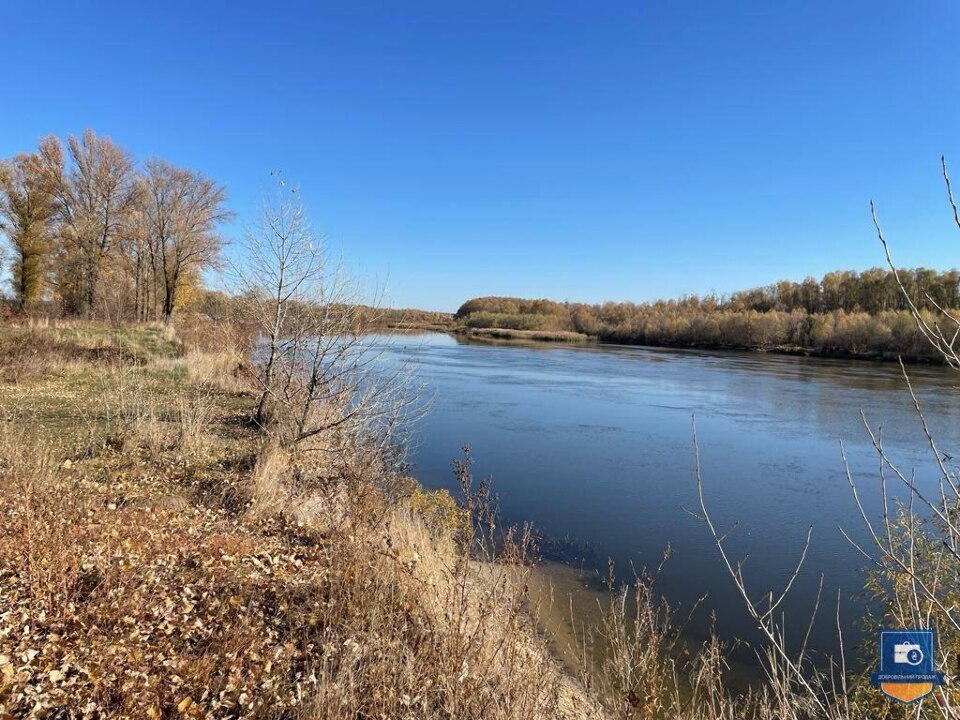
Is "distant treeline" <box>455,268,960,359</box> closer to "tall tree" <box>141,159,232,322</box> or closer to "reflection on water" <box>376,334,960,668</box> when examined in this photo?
"reflection on water" <box>376,334,960,668</box>

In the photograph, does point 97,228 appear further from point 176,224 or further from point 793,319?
point 793,319

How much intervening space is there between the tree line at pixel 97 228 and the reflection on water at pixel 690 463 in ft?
55.5

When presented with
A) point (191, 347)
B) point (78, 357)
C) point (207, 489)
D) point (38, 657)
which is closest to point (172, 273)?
point (191, 347)

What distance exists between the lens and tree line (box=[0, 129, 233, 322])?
27297mm

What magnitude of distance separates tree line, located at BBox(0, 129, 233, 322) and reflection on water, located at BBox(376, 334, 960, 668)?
55.5ft

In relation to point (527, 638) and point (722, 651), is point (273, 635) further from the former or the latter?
point (722, 651)

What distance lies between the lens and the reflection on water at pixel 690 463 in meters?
7.91

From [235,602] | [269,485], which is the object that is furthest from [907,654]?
[269,485]

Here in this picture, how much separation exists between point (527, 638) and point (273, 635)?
2083mm

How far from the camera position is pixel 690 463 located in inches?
504

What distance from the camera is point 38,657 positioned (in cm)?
344

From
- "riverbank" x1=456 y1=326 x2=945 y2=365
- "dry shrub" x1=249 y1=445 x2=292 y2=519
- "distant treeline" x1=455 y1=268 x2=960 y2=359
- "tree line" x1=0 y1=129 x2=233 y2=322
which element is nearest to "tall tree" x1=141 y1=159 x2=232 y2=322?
"tree line" x1=0 y1=129 x2=233 y2=322

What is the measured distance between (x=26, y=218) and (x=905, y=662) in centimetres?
3605

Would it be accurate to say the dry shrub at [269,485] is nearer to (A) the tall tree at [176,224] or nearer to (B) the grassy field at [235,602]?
(B) the grassy field at [235,602]
